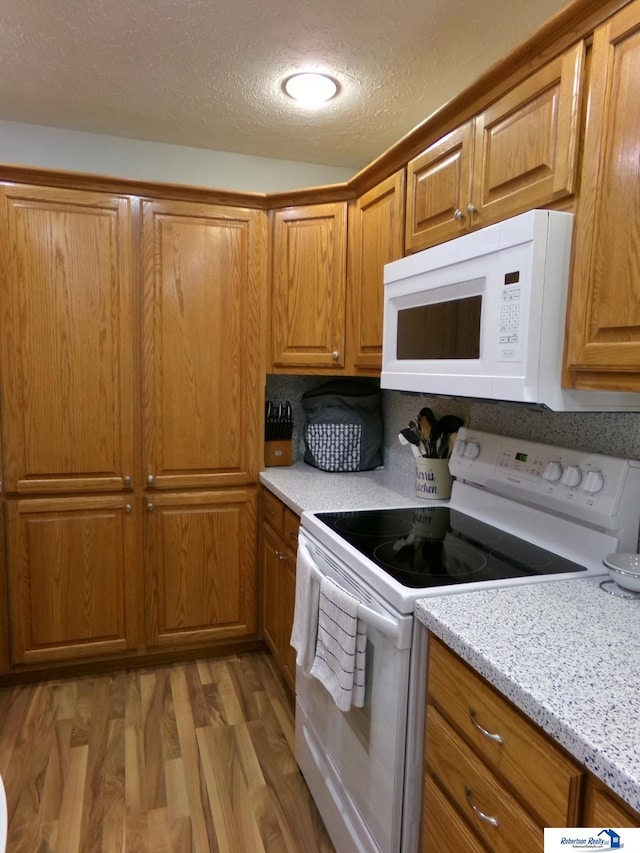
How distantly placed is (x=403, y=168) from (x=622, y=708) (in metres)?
1.71

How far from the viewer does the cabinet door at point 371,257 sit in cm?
195

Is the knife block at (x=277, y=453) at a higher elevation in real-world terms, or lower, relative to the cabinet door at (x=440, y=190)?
lower

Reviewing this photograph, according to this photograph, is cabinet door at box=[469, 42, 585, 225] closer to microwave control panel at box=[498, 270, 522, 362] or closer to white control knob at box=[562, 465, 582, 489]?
microwave control panel at box=[498, 270, 522, 362]

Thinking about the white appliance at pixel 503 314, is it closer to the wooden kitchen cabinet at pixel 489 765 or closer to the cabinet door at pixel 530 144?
the cabinet door at pixel 530 144

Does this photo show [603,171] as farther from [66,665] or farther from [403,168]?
[66,665]

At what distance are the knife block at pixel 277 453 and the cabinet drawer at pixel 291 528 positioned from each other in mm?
481

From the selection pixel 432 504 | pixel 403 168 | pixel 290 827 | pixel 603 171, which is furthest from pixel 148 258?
pixel 290 827

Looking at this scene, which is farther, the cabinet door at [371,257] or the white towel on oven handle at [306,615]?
the cabinet door at [371,257]

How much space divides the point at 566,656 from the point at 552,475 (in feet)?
2.17

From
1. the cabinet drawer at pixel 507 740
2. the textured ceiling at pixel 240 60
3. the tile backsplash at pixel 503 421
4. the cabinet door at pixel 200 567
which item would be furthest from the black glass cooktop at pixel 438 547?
the textured ceiling at pixel 240 60

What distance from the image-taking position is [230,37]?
5.63ft

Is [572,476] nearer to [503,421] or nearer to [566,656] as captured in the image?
[503,421]

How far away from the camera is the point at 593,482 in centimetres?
136

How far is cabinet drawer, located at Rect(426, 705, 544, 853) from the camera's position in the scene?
86 cm
